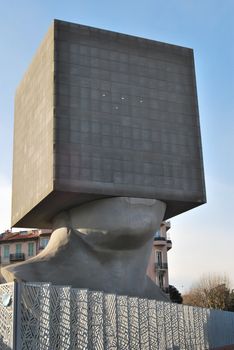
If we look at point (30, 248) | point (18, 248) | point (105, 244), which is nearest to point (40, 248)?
point (30, 248)

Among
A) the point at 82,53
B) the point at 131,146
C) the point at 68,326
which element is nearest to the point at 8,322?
the point at 68,326

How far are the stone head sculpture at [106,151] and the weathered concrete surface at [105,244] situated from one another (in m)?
0.05

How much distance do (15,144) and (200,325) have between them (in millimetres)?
14381

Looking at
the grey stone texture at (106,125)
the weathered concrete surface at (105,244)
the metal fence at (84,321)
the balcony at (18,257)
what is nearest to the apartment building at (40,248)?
the balcony at (18,257)

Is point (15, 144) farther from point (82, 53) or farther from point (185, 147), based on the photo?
point (185, 147)

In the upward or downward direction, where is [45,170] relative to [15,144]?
downward

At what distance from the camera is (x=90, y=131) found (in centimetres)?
2539

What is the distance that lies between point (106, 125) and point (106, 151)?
4.42 feet

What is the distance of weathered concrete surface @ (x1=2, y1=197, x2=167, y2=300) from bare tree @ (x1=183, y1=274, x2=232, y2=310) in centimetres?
3162

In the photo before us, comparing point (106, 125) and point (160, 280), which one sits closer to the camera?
point (106, 125)

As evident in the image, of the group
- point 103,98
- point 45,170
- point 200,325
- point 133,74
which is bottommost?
point 200,325

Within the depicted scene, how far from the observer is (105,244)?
25109 mm

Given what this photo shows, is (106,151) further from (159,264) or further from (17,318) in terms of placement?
(159,264)

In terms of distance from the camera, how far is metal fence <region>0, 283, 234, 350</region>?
12.3 m
